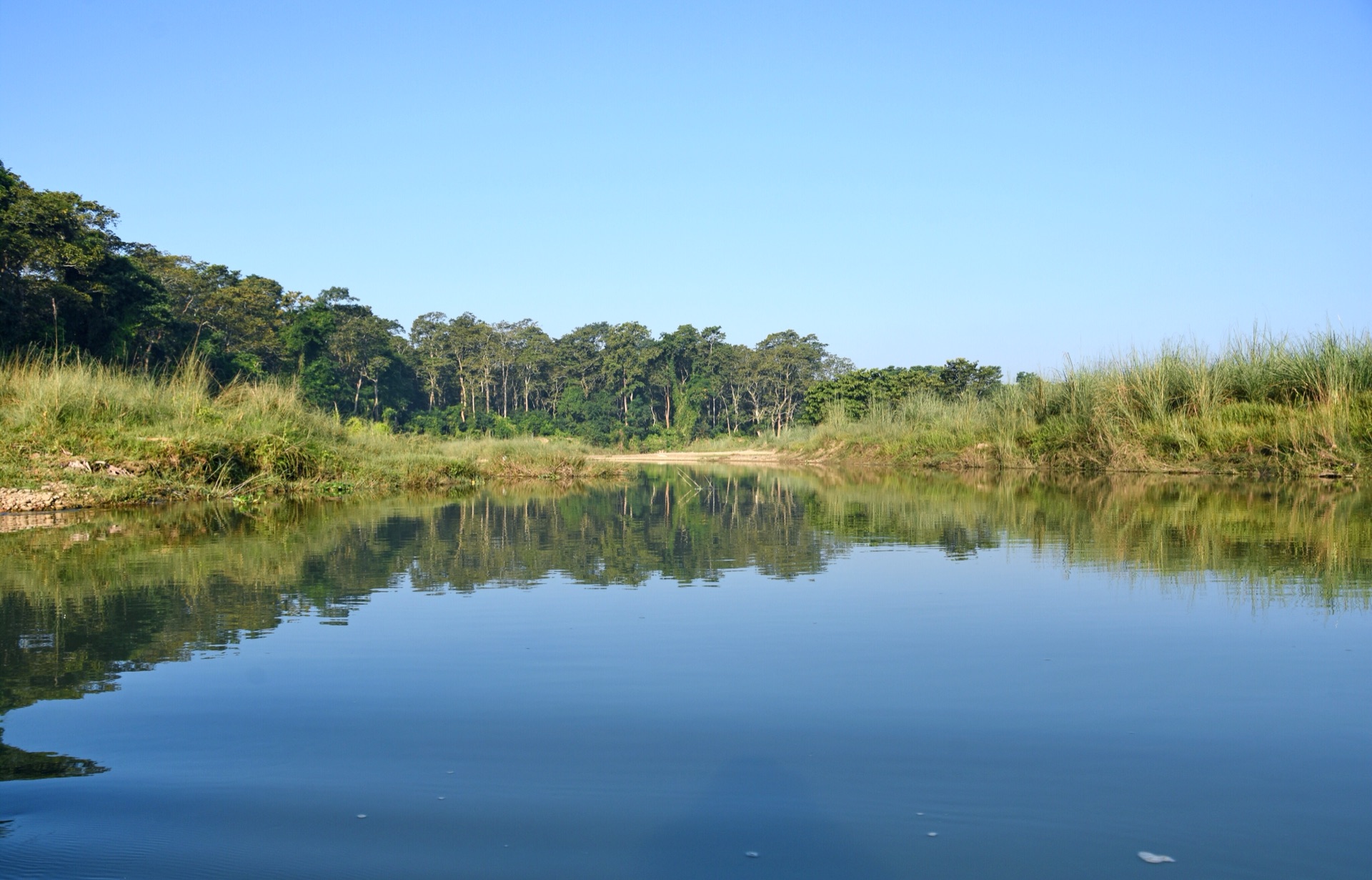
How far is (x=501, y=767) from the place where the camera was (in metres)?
2.63

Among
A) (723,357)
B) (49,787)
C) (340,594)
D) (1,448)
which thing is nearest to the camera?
(49,787)

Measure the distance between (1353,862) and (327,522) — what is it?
886 cm

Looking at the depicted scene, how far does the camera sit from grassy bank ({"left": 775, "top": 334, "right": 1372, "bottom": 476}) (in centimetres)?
1502

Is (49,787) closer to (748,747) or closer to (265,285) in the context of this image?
(748,747)

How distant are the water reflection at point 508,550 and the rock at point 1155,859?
2.57 meters

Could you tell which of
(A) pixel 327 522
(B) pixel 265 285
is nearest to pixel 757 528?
(A) pixel 327 522

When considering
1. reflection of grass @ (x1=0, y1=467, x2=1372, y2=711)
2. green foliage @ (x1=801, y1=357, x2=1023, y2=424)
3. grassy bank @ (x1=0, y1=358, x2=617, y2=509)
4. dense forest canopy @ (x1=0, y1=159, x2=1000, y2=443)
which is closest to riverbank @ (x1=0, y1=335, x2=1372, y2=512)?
grassy bank @ (x1=0, y1=358, x2=617, y2=509)

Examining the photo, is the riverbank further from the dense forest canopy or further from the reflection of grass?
the dense forest canopy

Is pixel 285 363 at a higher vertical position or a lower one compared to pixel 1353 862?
higher

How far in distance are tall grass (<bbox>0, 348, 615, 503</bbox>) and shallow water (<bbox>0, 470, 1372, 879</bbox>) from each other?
5.45 m

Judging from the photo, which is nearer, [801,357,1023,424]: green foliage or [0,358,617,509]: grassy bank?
[0,358,617,509]: grassy bank

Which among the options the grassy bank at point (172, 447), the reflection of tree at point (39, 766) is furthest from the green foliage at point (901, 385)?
the reflection of tree at point (39, 766)

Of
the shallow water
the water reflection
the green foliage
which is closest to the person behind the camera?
the shallow water

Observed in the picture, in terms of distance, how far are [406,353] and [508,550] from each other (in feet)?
159
